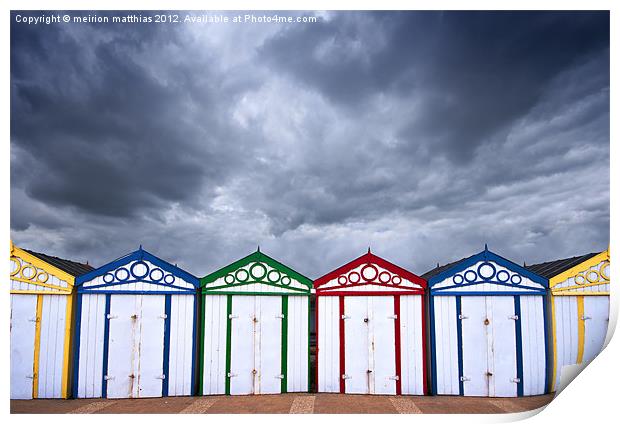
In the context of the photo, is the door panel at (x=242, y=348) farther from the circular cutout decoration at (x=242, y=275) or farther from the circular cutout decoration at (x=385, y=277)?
the circular cutout decoration at (x=385, y=277)

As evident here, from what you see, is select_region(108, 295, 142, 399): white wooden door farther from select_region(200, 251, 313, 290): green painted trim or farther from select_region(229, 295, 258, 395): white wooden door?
select_region(229, 295, 258, 395): white wooden door

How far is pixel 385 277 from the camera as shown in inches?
418

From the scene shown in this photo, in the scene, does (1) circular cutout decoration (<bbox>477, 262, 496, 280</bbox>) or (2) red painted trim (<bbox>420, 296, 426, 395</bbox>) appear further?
(1) circular cutout decoration (<bbox>477, 262, 496, 280</bbox>)

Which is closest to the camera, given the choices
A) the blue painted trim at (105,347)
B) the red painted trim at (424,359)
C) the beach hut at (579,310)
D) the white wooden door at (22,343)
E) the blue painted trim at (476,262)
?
the white wooden door at (22,343)

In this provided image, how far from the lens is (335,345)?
1054cm

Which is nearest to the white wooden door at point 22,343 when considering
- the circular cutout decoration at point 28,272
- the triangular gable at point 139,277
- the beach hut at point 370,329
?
the circular cutout decoration at point 28,272

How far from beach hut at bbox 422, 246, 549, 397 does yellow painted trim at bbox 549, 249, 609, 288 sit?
0.19m

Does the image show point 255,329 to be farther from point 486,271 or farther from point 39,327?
point 486,271

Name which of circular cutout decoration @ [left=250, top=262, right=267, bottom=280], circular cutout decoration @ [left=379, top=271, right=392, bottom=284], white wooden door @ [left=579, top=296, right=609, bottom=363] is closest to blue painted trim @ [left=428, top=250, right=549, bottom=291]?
circular cutout decoration @ [left=379, top=271, right=392, bottom=284]

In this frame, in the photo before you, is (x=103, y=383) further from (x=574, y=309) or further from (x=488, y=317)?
(x=574, y=309)

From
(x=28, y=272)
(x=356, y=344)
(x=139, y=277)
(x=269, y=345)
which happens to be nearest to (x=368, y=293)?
(x=356, y=344)

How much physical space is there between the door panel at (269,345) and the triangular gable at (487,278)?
3.25 meters

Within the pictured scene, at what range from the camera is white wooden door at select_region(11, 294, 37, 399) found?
1009 centimetres

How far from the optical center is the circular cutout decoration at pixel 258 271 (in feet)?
34.6
